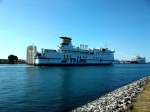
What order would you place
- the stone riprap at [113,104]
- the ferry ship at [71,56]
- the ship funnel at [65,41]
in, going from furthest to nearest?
the ship funnel at [65,41]
the ferry ship at [71,56]
the stone riprap at [113,104]

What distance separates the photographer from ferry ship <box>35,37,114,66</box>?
4680 inches

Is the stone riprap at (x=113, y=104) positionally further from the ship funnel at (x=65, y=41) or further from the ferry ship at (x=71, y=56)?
the ship funnel at (x=65, y=41)

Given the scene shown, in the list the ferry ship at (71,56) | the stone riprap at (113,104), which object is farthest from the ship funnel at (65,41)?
the stone riprap at (113,104)

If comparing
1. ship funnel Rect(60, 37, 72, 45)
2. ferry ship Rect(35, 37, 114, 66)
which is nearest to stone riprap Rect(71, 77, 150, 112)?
ferry ship Rect(35, 37, 114, 66)

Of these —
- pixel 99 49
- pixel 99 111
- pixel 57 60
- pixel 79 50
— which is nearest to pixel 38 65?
pixel 57 60

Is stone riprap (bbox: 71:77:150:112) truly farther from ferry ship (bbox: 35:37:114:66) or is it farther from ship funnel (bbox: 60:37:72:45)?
ship funnel (bbox: 60:37:72:45)

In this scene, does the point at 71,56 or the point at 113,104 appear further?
the point at 71,56

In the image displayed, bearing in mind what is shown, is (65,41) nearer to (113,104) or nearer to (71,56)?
(71,56)

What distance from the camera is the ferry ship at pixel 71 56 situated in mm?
118875

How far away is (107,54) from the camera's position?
14225 centimetres

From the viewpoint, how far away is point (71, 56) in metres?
127

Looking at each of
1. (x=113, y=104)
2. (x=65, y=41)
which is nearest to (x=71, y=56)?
(x=65, y=41)

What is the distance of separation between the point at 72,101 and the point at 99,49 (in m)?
118

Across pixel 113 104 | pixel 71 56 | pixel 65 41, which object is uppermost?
pixel 65 41
